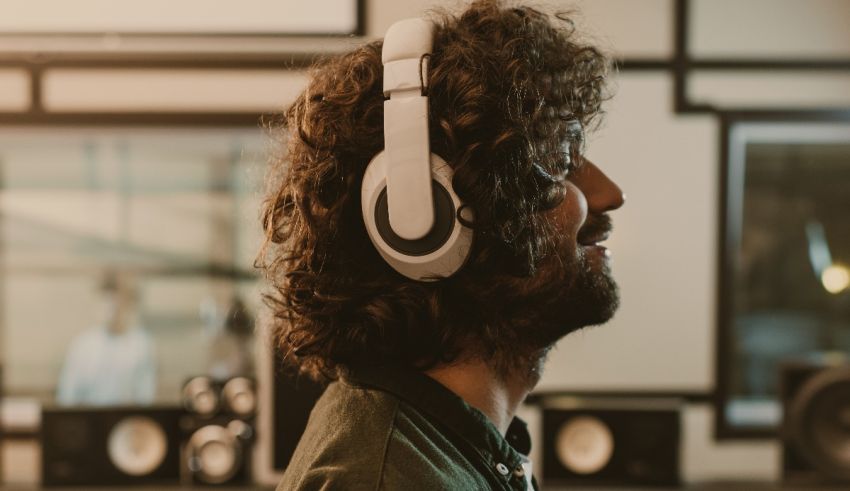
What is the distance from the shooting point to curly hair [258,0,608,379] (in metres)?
0.77

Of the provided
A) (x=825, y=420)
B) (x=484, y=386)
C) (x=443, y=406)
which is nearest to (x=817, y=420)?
(x=825, y=420)

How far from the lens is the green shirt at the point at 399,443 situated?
60cm

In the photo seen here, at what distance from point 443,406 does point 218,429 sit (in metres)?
1.87

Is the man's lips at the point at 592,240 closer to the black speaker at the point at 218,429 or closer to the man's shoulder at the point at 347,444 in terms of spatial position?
the man's shoulder at the point at 347,444

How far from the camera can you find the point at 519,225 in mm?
784

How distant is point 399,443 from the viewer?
2.04 ft

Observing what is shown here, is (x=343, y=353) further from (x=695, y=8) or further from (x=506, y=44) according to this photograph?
(x=695, y=8)

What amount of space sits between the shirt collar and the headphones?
11cm

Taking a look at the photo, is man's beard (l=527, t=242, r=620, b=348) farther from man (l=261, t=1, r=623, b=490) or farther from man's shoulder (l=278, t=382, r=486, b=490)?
man's shoulder (l=278, t=382, r=486, b=490)

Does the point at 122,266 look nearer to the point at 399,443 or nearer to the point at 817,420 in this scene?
the point at 817,420

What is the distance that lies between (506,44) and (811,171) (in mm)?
2321

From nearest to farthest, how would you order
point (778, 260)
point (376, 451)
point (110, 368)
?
point (376, 451), point (778, 260), point (110, 368)

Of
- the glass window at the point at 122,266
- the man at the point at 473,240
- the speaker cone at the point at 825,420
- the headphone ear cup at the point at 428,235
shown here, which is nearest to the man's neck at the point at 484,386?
the man at the point at 473,240

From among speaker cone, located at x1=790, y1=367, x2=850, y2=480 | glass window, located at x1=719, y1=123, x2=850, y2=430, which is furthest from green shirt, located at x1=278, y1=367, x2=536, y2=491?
glass window, located at x1=719, y1=123, x2=850, y2=430
